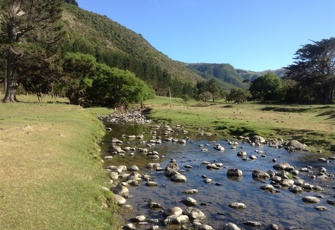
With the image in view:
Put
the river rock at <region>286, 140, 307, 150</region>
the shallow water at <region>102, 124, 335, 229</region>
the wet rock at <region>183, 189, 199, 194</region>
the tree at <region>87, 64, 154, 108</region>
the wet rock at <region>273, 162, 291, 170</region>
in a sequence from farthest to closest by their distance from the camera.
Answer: the tree at <region>87, 64, 154, 108</region> < the river rock at <region>286, 140, 307, 150</region> < the wet rock at <region>273, 162, 291, 170</region> < the wet rock at <region>183, 189, 199, 194</region> < the shallow water at <region>102, 124, 335, 229</region>

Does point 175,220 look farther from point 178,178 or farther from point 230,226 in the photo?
point 178,178

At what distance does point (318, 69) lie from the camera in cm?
10431

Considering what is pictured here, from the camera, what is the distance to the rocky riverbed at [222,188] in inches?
562

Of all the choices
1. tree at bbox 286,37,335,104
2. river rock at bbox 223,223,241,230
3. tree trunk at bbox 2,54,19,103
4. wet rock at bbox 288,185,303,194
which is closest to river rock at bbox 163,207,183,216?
river rock at bbox 223,223,241,230

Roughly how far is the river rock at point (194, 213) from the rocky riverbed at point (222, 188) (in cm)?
5

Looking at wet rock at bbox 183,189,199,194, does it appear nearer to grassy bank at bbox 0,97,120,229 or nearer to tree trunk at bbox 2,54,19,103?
grassy bank at bbox 0,97,120,229

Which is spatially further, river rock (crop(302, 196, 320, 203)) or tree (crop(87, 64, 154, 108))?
tree (crop(87, 64, 154, 108))

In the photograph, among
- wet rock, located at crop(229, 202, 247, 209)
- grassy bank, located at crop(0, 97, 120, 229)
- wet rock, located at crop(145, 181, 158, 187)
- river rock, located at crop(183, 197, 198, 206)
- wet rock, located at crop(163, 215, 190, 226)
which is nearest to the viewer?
grassy bank, located at crop(0, 97, 120, 229)

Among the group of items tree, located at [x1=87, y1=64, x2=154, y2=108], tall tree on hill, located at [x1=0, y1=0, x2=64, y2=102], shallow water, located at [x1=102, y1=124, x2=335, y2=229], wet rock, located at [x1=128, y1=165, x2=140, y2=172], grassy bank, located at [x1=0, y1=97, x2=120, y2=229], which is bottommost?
shallow water, located at [x1=102, y1=124, x2=335, y2=229]

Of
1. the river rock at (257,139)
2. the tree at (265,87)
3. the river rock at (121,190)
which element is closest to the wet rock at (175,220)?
the river rock at (121,190)

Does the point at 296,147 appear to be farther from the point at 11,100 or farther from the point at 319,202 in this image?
the point at 11,100

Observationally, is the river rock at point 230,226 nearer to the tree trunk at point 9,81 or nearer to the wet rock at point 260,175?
the wet rock at point 260,175

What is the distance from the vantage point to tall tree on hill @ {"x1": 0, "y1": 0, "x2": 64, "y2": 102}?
5712cm

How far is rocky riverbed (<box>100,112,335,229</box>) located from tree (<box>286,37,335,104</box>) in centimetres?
7636
